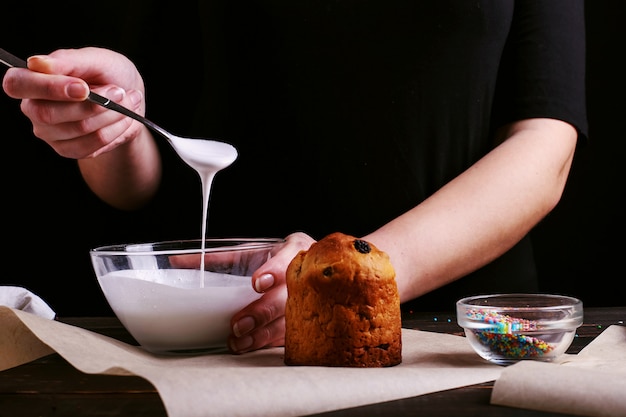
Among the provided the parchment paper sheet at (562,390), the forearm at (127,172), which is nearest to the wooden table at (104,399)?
the parchment paper sheet at (562,390)

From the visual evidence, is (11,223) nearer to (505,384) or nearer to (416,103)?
(416,103)

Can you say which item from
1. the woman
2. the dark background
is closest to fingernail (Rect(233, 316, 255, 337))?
the woman

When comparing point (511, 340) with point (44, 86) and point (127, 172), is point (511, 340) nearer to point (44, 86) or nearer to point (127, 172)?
point (44, 86)

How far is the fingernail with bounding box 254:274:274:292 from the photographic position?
897 mm

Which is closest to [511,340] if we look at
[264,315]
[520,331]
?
[520,331]

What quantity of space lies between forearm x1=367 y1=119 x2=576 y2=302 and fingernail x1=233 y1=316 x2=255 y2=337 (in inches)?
10.9

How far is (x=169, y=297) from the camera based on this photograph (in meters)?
0.88

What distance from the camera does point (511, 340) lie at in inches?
32.1

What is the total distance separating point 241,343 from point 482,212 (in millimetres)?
545

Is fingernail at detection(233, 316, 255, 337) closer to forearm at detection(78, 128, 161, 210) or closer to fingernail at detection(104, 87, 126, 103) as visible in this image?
fingernail at detection(104, 87, 126, 103)

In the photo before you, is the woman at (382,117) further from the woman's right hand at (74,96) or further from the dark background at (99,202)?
the dark background at (99,202)

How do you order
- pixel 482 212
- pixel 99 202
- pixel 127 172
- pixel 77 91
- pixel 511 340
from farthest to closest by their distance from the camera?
pixel 99 202 → pixel 127 172 → pixel 482 212 → pixel 77 91 → pixel 511 340

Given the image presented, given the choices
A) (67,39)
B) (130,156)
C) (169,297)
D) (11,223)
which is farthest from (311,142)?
Answer: (11,223)

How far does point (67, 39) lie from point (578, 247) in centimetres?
148
